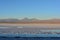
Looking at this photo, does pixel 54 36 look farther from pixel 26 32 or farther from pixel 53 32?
pixel 26 32

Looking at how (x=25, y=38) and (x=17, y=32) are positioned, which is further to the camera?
(x=17, y=32)

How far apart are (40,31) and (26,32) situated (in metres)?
1.32

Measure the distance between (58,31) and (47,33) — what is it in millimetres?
1003

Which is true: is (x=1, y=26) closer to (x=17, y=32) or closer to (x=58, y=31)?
(x=17, y=32)

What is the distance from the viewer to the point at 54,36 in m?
22.1

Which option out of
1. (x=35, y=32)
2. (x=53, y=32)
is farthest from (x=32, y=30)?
(x=53, y=32)

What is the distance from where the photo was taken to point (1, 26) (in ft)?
70.4

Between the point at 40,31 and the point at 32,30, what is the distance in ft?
2.65

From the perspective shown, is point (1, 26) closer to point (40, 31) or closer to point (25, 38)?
point (25, 38)

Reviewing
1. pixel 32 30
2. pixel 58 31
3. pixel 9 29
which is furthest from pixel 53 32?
pixel 9 29

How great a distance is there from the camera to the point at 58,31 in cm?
2244

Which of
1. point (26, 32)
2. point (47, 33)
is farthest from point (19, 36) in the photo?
point (47, 33)

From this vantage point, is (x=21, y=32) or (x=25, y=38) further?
(x=21, y=32)

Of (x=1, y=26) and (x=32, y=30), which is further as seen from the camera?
(x=32, y=30)
